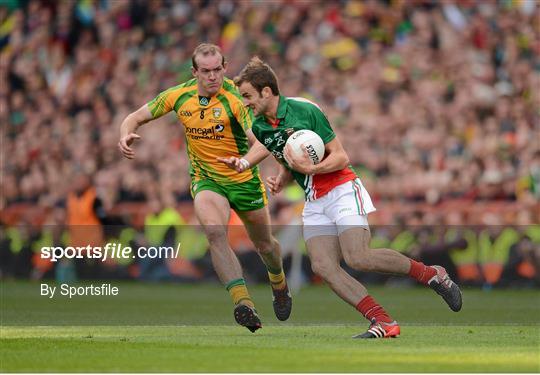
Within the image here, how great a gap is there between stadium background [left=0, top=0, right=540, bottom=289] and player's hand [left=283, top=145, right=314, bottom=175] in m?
9.51

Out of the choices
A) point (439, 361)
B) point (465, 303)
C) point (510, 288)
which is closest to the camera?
point (439, 361)

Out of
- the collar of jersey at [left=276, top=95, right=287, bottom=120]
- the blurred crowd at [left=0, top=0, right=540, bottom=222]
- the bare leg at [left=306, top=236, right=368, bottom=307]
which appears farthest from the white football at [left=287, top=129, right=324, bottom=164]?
the blurred crowd at [left=0, top=0, right=540, bottom=222]

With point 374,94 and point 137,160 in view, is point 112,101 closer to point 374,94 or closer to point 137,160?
point 137,160

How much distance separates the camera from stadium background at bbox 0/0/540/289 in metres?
22.6

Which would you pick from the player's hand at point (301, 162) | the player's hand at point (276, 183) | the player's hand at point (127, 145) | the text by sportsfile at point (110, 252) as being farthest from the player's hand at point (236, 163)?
the text by sportsfile at point (110, 252)

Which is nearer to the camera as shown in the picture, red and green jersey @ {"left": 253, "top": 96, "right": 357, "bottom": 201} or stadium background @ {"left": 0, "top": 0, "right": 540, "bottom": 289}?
red and green jersey @ {"left": 253, "top": 96, "right": 357, "bottom": 201}

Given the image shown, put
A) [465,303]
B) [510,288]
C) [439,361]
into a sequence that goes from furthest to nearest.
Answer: [510,288], [465,303], [439,361]

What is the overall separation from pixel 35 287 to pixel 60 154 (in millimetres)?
5586

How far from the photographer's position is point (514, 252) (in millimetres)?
21922

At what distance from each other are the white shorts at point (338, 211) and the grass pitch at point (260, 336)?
957 mm

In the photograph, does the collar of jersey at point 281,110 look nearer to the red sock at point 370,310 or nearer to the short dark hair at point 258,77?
the short dark hair at point 258,77

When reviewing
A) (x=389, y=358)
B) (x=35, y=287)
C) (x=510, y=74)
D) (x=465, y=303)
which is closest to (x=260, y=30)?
(x=510, y=74)

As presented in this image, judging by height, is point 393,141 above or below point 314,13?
below

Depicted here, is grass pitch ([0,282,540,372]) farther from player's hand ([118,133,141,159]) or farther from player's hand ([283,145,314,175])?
player's hand ([118,133,141,159])
